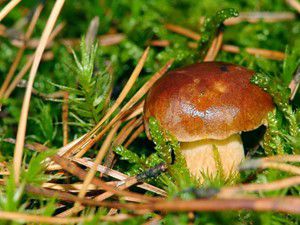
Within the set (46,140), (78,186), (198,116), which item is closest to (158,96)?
(198,116)

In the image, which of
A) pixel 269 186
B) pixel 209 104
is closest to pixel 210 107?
pixel 209 104

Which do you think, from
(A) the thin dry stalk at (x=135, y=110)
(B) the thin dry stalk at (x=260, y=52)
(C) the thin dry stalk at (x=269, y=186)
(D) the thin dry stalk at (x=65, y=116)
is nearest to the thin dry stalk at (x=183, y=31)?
(B) the thin dry stalk at (x=260, y=52)

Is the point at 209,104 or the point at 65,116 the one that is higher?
the point at 209,104

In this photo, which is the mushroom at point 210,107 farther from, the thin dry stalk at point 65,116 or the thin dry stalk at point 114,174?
the thin dry stalk at point 65,116

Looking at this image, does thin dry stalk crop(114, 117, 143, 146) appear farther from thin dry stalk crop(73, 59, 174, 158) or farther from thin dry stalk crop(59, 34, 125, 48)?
thin dry stalk crop(59, 34, 125, 48)

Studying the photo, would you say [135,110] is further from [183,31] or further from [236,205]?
[236,205]

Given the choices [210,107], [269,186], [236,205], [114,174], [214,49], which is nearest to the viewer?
[236,205]

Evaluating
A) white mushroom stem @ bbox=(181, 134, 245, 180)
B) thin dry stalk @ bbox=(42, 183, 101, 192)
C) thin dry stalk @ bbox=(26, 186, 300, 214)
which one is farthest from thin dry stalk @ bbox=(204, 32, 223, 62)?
thin dry stalk @ bbox=(26, 186, 300, 214)
